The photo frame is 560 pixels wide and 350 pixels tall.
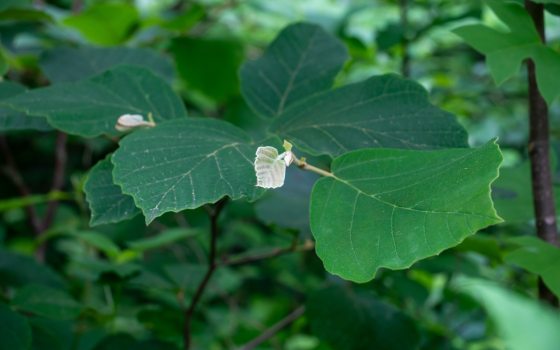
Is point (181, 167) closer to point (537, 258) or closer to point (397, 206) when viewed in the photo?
point (397, 206)

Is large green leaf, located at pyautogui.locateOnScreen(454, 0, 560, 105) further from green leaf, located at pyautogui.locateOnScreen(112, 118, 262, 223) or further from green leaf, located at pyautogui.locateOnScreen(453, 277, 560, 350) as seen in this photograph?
green leaf, located at pyautogui.locateOnScreen(453, 277, 560, 350)

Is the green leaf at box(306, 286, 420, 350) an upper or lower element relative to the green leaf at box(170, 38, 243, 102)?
lower

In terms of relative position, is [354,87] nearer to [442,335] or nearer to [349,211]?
[349,211]

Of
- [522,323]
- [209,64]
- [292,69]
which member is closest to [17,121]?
[292,69]

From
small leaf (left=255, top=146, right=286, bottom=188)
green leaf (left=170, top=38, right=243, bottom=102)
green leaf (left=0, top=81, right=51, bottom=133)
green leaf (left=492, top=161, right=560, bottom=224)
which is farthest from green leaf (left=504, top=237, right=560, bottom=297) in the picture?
green leaf (left=170, top=38, right=243, bottom=102)

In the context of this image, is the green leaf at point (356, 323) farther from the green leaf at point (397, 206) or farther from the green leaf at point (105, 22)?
the green leaf at point (105, 22)

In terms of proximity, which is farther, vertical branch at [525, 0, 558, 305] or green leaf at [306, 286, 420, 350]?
green leaf at [306, 286, 420, 350]

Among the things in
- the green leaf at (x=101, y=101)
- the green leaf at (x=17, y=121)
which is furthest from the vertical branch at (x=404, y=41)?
the green leaf at (x=17, y=121)

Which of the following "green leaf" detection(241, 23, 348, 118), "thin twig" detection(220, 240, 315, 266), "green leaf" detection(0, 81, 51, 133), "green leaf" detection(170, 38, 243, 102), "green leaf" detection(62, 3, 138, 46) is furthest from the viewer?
"green leaf" detection(170, 38, 243, 102)
